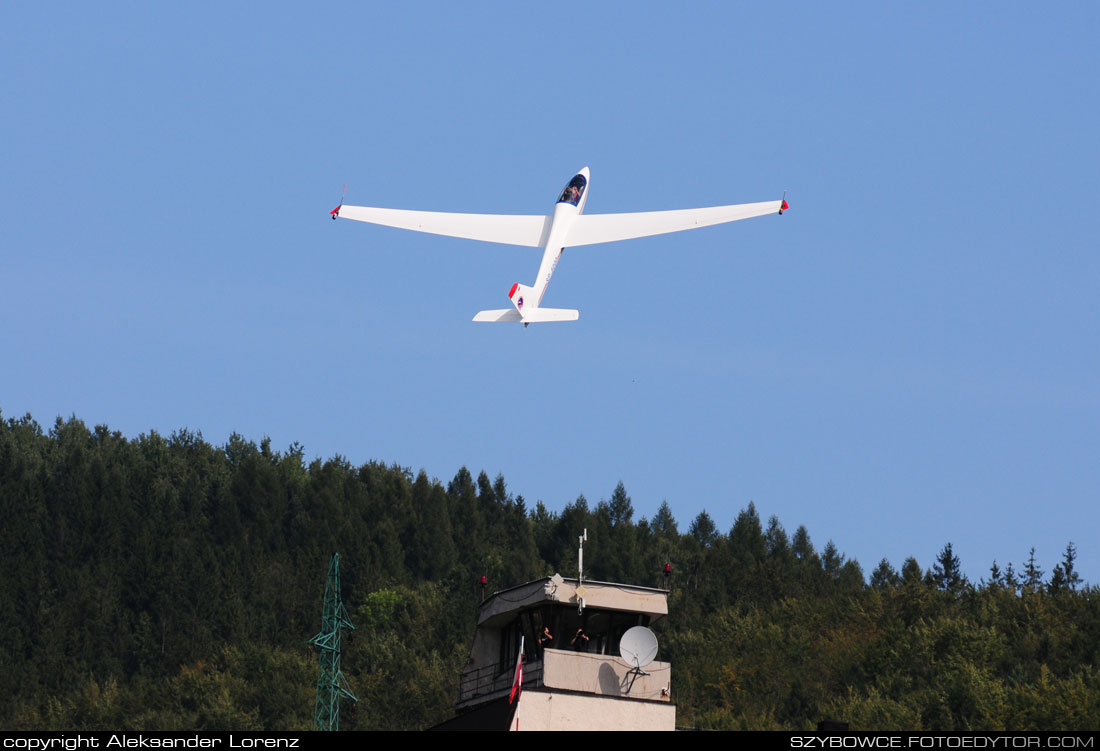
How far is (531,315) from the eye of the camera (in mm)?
79938

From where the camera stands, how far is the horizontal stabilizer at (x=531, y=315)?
7944cm

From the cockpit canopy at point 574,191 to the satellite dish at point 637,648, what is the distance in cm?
5429

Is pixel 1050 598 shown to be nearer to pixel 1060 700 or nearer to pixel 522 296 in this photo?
pixel 1060 700

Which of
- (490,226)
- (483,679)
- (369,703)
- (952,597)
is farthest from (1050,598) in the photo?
(483,679)

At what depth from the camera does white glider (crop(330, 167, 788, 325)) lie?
9831 cm

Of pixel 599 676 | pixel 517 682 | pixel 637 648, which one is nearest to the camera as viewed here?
pixel 517 682

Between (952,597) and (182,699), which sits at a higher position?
(952,597)

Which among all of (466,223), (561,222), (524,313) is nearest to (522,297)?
(524,313)

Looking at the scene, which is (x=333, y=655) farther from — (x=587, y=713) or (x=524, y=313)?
(x=587, y=713)

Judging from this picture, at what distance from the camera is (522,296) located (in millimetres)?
82438

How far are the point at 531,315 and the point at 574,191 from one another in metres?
25.3

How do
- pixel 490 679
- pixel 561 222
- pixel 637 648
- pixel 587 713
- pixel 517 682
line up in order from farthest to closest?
pixel 561 222 < pixel 490 679 < pixel 637 648 < pixel 587 713 < pixel 517 682

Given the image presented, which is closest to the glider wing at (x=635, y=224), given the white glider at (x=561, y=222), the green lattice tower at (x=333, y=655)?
the white glider at (x=561, y=222)

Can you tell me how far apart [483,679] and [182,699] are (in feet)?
467
